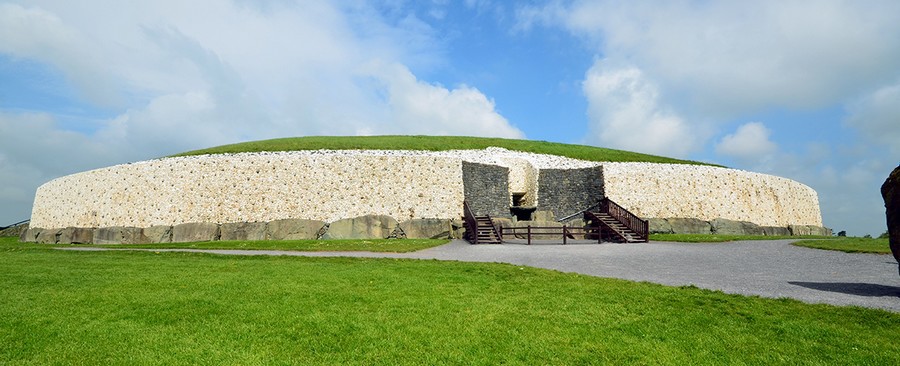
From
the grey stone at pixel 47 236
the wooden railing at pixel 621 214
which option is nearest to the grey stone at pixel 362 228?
the wooden railing at pixel 621 214

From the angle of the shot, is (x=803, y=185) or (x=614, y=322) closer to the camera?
(x=614, y=322)

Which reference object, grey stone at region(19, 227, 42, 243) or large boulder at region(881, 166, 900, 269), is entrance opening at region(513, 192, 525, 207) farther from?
grey stone at region(19, 227, 42, 243)

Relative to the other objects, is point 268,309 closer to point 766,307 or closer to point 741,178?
point 766,307

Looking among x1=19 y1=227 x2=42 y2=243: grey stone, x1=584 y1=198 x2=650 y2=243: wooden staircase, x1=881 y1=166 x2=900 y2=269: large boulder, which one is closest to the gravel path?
x1=881 y1=166 x2=900 y2=269: large boulder

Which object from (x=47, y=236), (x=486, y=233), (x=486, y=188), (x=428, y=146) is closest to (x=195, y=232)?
(x=47, y=236)

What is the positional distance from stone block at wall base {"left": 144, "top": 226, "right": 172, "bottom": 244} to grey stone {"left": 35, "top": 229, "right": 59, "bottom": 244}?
909 centimetres

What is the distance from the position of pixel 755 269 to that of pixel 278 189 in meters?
24.3

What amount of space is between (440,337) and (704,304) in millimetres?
4996

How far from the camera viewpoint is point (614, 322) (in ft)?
23.3

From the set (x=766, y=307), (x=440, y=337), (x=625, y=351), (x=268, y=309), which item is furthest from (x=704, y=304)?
(x=268, y=309)

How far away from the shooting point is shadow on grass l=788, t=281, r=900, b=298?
9430 millimetres

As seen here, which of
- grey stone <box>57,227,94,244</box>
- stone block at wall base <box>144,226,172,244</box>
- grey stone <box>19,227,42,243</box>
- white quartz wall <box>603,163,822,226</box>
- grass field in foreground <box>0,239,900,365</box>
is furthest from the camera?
grey stone <box>19,227,42,243</box>

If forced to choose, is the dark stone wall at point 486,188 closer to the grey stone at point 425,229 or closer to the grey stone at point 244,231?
the grey stone at point 425,229

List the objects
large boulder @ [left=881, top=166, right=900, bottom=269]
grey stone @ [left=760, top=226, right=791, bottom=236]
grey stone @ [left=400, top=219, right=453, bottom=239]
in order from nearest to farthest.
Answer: large boulder @ [left=881, top=166, right=900, bottom=269] < grey stone @ [left=400, top=219, right=453, bottom=239] < grey stone @ [left=760, top=226, right=791, bottom=236]
